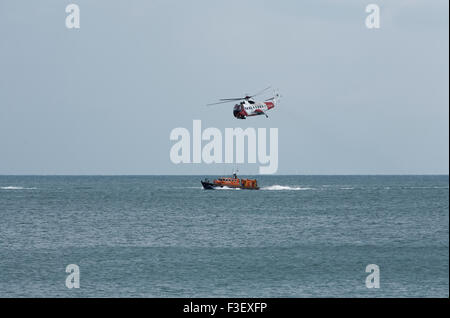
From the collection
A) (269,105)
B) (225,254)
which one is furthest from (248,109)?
(225,254)

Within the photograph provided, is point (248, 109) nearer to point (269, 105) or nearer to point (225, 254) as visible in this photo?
point (269, 105)

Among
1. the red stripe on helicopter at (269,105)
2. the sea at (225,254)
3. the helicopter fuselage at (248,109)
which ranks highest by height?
the red stripe on helicopter at (269,105)

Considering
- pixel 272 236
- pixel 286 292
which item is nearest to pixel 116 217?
pixel 272 236

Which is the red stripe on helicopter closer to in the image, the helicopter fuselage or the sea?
the helicopter fuselage

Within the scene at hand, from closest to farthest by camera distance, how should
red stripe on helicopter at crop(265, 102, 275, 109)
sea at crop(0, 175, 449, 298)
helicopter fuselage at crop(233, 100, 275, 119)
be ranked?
1. sea at crop(0, 175, 449, 298)
2. helicopter fuselage at crop(233, 100, 275, 119)
3. red stripe on helicopter at crop(265, 102, 275, 109)

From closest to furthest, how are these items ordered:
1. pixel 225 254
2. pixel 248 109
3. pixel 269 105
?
1. pixel 225 254
2. pixel 248 109
3. pixel 269 105

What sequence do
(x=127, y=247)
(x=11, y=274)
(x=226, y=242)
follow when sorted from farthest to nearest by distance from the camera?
(x=226, y=242)
(x=127, y=247)
(x=11, y=274)

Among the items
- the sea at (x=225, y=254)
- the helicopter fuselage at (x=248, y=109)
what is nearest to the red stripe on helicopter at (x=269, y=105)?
the helicopter fuselage at (x=248, y=109)

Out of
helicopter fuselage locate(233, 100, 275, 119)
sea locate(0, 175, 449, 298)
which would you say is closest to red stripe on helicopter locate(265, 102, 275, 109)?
helicopter fuselage locate(233, 100, 275, 119)

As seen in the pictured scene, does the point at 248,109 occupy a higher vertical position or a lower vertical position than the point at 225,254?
higher

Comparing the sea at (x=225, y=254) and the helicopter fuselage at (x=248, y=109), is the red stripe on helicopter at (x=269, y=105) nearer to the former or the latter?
the helicopter fuselage at (x=248, y=109)
